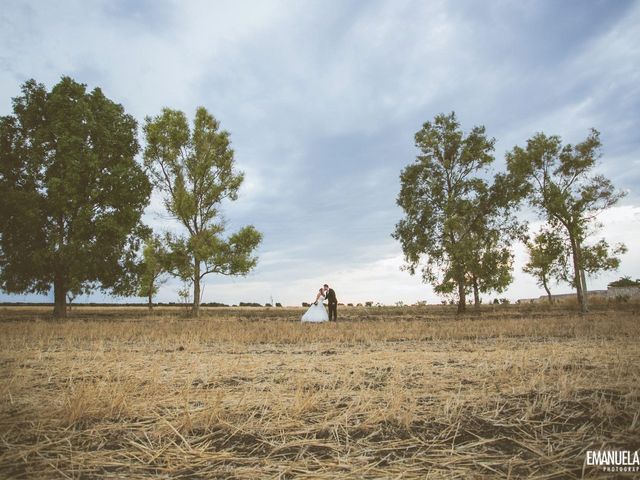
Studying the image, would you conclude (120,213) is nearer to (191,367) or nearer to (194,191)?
(194,191)

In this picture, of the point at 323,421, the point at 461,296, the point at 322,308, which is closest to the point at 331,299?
the point at 322,308

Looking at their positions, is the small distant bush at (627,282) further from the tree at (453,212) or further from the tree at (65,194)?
the tree at (65,194)

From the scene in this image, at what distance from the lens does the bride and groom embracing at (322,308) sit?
21.6 m

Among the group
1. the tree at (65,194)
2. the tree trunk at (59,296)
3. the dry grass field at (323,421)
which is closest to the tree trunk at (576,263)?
the dry grass field at (323,421)

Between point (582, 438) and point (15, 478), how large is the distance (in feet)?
13.9

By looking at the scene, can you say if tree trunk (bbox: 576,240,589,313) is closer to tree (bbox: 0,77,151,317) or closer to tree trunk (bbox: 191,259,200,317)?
tree trunk (bbox: 191,259,200,317)

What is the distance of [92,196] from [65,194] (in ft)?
5.19

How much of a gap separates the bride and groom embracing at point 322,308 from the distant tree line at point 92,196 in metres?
9.85

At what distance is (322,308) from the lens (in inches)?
893

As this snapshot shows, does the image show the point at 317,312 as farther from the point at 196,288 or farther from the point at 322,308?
the point at 196,288

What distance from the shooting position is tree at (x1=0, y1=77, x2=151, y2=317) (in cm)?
2486

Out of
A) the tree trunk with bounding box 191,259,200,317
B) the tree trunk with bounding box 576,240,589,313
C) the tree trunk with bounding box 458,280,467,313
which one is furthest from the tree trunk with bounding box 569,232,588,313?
the tree trunk with bounding box 191,259,200,317

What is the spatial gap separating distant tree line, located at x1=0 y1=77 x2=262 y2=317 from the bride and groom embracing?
9.85m

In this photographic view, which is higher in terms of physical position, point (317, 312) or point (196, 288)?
point (196, 288)
